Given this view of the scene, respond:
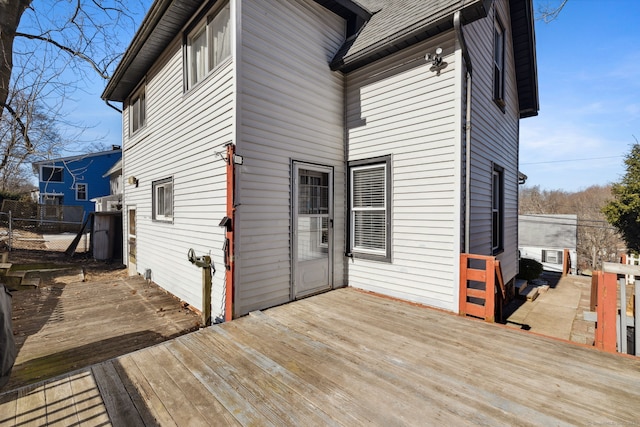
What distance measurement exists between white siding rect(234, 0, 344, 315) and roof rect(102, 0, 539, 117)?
0.58 metres

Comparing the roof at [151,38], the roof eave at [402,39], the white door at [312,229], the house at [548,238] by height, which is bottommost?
the house at [548,238]

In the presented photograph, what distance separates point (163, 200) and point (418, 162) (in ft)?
19.1

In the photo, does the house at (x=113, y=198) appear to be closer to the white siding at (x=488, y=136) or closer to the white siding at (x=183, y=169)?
the white siding at (x=183, y=169)

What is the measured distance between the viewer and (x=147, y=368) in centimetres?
271

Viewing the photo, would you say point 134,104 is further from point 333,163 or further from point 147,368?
point 147,368

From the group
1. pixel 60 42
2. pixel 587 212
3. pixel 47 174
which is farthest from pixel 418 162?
pixel 587 212

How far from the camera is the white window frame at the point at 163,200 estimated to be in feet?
20.7

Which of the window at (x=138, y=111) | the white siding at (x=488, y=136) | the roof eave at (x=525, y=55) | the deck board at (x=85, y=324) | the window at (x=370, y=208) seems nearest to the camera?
the deck board at (x=85, y=324)

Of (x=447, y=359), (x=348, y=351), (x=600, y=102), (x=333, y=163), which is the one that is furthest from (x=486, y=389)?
(x=600, y=102)

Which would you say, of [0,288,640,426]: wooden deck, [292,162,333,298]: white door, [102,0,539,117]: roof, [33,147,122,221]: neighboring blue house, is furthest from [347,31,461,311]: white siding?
[33,147,122,221]: neighboring blue house

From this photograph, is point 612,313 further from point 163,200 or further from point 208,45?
point 163,200

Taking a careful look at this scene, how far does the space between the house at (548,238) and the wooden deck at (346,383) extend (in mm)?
24415

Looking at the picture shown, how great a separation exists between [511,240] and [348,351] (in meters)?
6.31

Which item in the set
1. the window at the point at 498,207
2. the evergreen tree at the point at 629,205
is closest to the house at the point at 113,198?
the window at the point at 498,207
